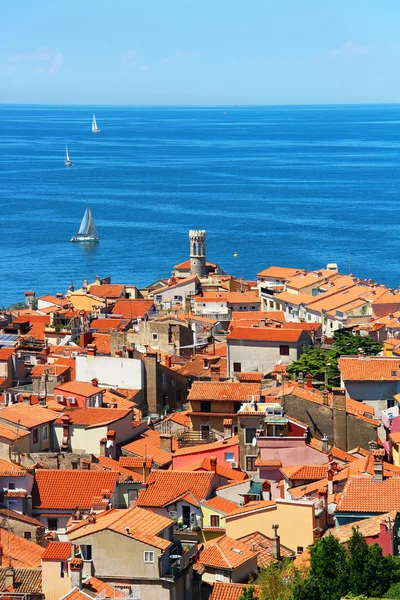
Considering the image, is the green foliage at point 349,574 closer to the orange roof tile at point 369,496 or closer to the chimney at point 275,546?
the chimney at point 275,546

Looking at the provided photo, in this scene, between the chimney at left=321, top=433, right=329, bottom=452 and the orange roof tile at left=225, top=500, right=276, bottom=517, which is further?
the chimney at left=321, top=433, right=329, bottom=452

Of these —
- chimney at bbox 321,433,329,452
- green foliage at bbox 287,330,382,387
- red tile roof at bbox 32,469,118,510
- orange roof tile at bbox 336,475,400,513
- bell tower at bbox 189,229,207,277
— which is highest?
orange roof tile at bbox 336,475,400,513

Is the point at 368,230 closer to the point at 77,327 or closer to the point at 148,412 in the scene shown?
the point at 77,327

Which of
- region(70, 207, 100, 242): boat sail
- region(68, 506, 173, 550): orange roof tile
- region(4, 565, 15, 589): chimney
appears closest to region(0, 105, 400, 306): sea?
region(70, 207, 100, 242): boat sail

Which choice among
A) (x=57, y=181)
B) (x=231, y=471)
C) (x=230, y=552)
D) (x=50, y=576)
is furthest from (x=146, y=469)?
(x=57, y=181)

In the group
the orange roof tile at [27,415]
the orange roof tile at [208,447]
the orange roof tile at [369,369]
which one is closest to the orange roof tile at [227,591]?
the orange roof tile at [208,447]

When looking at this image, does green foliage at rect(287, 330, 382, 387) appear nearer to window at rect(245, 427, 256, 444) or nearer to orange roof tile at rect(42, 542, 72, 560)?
window at rect(245, 427, 256, 444)
